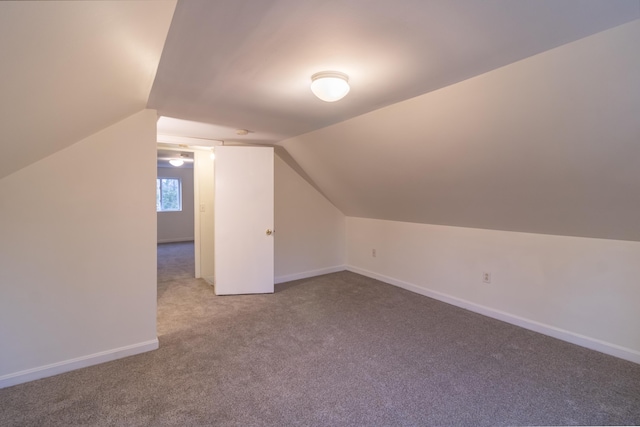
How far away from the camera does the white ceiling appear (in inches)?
52.6

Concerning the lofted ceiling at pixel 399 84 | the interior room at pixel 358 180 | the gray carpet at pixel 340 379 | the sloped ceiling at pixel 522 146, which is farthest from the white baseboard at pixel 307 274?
the lofted ceiling at pixel 399 84

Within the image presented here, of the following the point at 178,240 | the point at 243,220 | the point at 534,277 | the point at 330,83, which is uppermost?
the point at 330,83

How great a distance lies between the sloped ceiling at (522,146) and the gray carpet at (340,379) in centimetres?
126

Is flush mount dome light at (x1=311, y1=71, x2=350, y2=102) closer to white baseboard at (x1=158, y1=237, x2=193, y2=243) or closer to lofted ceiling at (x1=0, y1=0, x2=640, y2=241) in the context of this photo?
lofted ceiling at (x1=0, y1=0, x2=640, y2=241)

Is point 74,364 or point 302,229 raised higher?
point 302,229

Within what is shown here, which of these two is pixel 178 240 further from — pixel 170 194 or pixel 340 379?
pixel 340 379

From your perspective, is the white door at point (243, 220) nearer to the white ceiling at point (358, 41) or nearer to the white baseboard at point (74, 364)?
the white baseboard at point (74, 364)

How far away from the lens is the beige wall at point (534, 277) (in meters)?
2.68

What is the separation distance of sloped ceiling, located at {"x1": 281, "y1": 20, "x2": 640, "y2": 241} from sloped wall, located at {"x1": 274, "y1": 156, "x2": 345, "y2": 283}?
1.08 meters

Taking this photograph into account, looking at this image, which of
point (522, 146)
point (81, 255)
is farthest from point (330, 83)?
point (81, 255)

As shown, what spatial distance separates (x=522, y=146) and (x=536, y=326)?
199 cm

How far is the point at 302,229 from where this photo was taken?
5074 mm

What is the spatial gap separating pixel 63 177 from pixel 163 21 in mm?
1772

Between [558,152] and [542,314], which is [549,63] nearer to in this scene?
[558,152]
